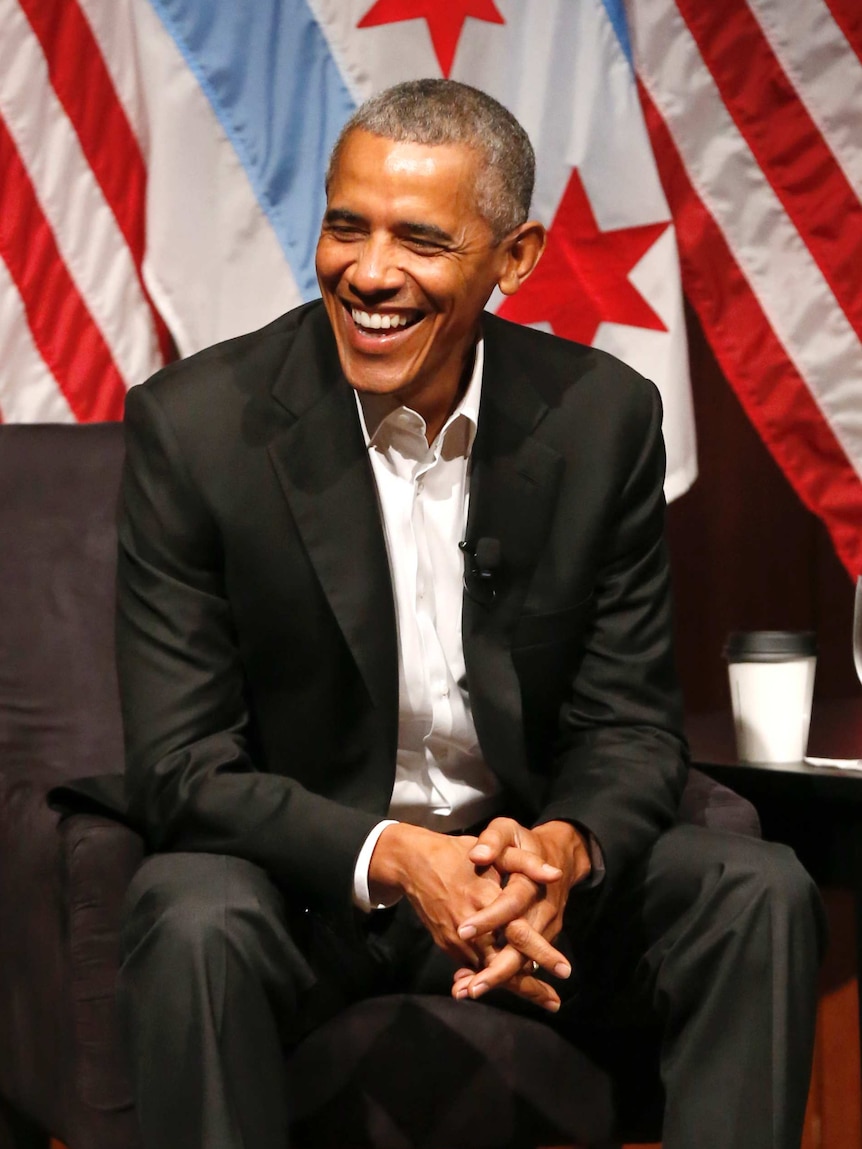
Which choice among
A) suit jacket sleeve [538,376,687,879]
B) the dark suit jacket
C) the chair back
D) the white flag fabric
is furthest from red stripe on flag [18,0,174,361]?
suit jacket sleeve [538,376,687,879]

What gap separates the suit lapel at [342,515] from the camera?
158 centimetres

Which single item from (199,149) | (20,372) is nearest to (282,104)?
(199,149)

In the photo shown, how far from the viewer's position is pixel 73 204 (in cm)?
226

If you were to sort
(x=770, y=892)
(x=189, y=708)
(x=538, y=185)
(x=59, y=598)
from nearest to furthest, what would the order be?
(x=770, y=892) < (x=189, y=708) < (x=59, y=598) < (x=538, y=185)

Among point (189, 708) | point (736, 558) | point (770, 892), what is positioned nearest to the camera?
point (770, 892)

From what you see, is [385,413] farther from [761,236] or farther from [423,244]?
[761,236]

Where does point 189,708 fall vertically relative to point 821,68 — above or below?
below

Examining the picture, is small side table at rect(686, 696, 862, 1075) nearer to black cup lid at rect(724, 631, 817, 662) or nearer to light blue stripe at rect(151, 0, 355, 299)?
black cup lid at rect(724, 631, 817, 662)

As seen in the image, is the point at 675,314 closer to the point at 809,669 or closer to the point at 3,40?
the point at 809,669

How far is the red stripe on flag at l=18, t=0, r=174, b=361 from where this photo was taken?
7.27ft

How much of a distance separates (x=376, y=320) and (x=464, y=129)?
0.21 meters

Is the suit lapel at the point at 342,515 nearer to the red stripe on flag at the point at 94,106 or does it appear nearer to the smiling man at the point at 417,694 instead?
the smiling man at the point at 417,694

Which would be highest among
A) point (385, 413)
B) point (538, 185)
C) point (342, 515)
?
point (538, 185)

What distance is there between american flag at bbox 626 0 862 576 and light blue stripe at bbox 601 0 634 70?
3 cm
